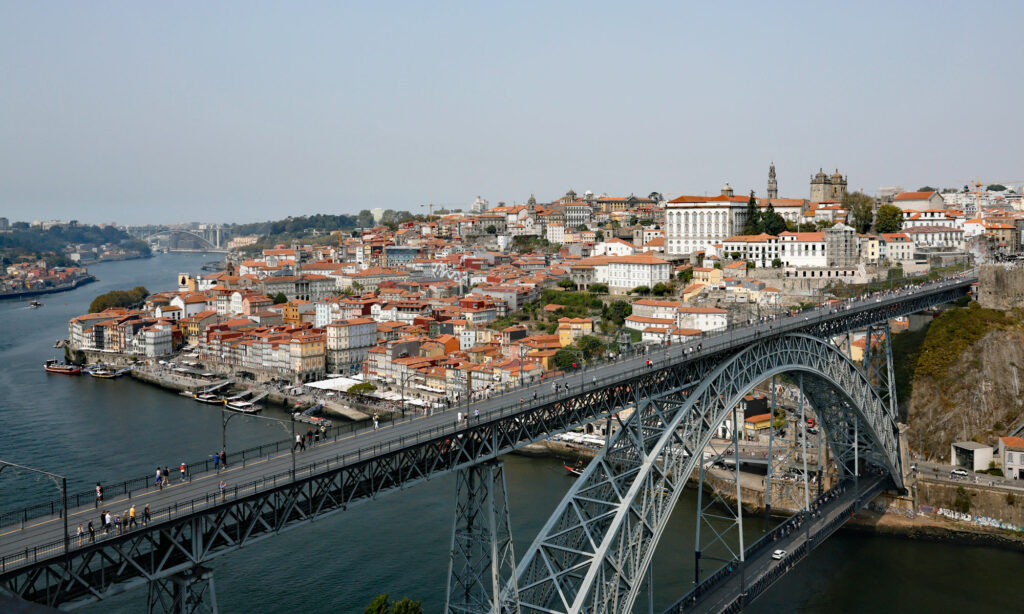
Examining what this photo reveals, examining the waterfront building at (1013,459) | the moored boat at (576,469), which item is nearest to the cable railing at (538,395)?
the waterfront building at (1013,459)

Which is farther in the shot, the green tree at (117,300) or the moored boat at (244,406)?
the green tree at (117,300)

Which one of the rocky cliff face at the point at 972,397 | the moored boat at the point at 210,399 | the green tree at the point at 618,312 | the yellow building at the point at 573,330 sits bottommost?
the moored boat at the point at 210,399

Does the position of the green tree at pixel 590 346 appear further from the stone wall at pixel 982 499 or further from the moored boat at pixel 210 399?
the moored boat at pixel 210 399

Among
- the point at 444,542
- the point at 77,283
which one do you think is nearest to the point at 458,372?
the point at 444,542

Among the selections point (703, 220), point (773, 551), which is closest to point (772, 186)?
point (703, 220)

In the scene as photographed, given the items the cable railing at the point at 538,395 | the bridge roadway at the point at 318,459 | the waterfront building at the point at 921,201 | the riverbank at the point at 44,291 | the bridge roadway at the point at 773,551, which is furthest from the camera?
the riverbank at the point at 44,291

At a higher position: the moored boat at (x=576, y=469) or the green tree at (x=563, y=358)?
the green tree at (x=563, y=358)

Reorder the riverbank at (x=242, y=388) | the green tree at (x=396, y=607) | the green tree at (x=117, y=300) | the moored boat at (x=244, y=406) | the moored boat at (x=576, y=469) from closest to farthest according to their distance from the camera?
the green tree at (x=396, y=607), the moored boat at (x=576, y=469), the riverbank at (x=242, y=388), the moored boat at (x=244, y=406), the green tree at (x=117, y=300)
